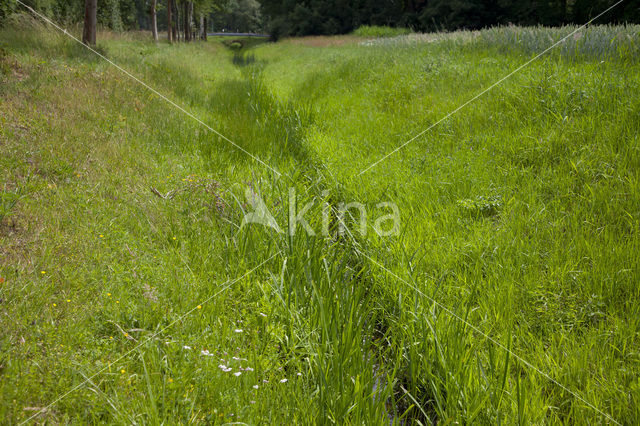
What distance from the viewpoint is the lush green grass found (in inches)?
72.4

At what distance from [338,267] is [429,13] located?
31.6m

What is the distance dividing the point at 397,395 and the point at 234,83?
34.1 ft

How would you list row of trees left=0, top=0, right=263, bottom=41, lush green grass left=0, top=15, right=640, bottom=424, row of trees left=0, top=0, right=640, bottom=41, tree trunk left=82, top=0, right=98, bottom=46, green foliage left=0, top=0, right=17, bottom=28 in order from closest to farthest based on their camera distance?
lush green grass left=0, top=15, right=640, bottom=424 < green foliage left=0, top=0, right=17, bottom=28 < tree trunk left=82, top=0, right=98, bottom=46 < row of trees left=0, top=0, right=263, bottom=41 < row of trees left=0, top=0, right=640, bottom=41

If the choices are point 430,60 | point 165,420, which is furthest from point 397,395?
point 430,60

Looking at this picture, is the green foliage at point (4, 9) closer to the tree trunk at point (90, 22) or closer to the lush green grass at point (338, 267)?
the tree trunk at point (90, 22)

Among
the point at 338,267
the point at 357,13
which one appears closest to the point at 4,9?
the point at 338,267

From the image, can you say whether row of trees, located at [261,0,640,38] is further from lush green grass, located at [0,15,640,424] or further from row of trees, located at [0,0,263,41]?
lush green grass, located at [0,15,640,424]

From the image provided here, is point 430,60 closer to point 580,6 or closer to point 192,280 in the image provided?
point 192,280

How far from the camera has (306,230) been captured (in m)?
3.11

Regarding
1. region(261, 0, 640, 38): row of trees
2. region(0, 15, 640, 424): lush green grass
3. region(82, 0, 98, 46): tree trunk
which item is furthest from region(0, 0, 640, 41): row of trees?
region(0, 15, 640, 424): lush green grass

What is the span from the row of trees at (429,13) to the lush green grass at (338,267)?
958cm

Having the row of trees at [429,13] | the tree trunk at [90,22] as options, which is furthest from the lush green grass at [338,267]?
the row of trees at [429,13]

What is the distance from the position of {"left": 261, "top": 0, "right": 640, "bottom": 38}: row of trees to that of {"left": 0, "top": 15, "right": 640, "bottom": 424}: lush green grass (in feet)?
31.4

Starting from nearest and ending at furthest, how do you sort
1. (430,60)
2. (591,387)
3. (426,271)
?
(591,387)
(426,271)
(430,60)
